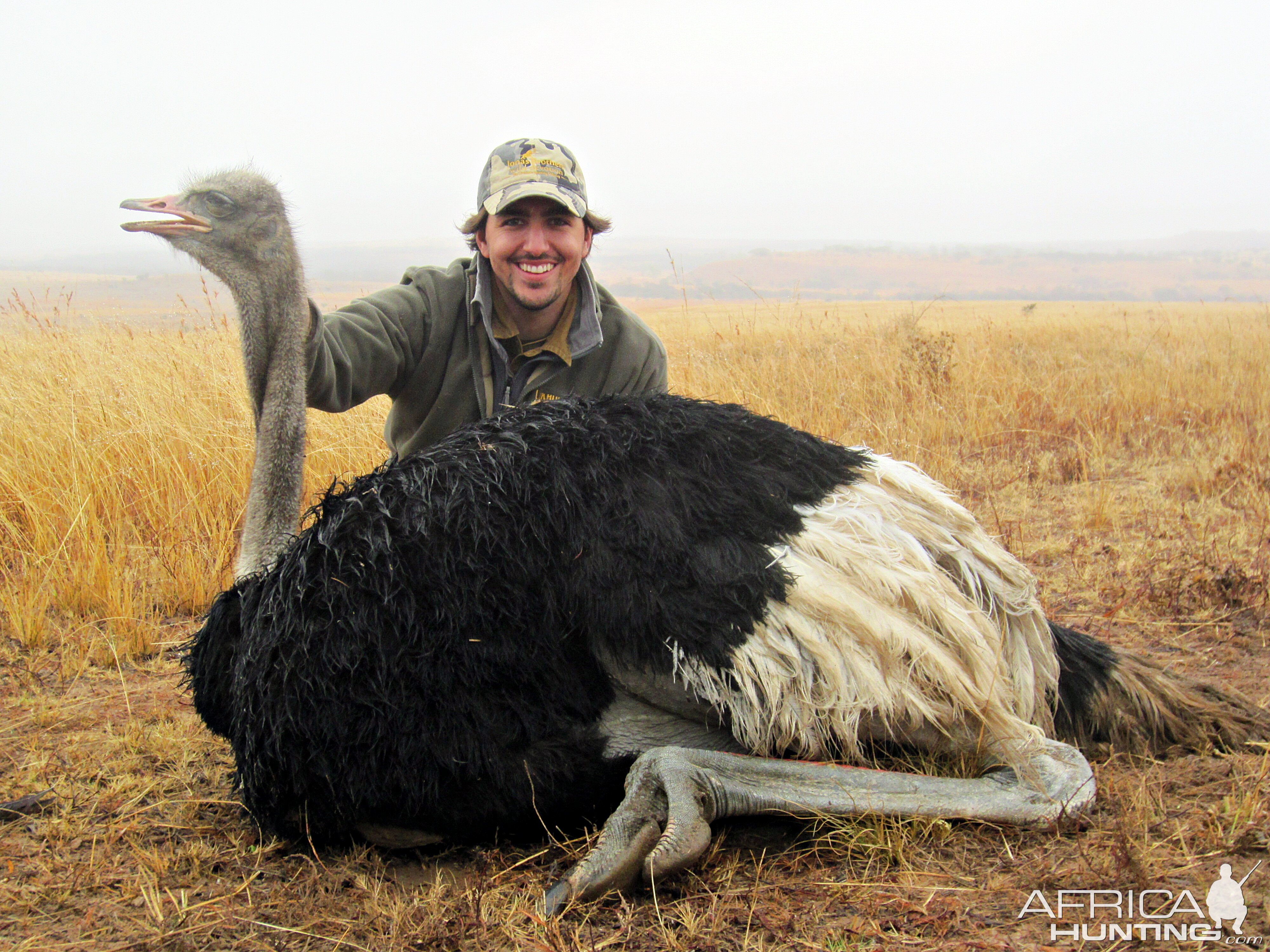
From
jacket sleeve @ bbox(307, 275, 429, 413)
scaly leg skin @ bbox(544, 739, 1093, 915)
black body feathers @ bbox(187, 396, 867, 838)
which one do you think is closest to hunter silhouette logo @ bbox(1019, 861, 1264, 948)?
scaly leg skin @ bbox(544, 739, 1093, 915)

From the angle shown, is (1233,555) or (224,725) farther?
(1233,555)

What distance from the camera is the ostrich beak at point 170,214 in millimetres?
2498

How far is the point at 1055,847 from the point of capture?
7.02 feet

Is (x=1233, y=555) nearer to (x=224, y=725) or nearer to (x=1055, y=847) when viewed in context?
(x=1055, y=847)

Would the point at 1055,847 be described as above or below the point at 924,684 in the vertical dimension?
below

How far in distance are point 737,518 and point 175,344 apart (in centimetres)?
535

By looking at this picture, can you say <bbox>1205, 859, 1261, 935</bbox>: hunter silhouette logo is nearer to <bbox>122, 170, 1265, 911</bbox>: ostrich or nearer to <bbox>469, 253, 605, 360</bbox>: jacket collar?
<bbox>122, 170, 1265, 911</bbox>: ostrich

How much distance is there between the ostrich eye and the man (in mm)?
557

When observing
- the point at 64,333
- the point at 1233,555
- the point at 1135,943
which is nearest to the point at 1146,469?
the point at 1233,555

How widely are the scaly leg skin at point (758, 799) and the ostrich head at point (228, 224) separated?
1.62 meters

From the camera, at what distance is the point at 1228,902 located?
1837 millimetres

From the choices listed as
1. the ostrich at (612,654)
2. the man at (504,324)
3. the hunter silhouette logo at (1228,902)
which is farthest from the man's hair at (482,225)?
the hunter silhouette logo at (1228,902)

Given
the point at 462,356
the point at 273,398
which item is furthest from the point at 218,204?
the point at 462,356

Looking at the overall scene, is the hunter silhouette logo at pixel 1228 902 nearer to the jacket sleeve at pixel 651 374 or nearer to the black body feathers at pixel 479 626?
the black body feathers at pixel 479 626
